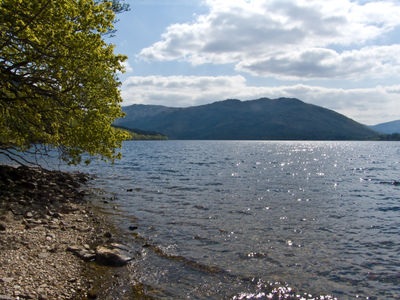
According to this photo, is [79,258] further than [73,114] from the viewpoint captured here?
No

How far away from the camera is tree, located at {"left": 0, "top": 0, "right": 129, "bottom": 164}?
14211 millimetres

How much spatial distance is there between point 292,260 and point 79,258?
1060 centimetres

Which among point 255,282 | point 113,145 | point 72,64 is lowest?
point 255,282

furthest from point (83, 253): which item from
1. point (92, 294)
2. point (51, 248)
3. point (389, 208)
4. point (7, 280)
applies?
point (389, 208)

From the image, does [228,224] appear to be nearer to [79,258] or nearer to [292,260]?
[292,260]

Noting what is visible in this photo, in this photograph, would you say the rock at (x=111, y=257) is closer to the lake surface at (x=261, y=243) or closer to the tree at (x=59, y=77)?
the lake surface at (x=261, y=243)

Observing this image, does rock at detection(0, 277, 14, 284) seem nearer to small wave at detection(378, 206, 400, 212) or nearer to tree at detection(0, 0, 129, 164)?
tree at detection(0, 0, 129, 164)

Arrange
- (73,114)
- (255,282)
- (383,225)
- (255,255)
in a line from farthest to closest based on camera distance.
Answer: (383,225) < (73,114) < (255,255) < (255,282)

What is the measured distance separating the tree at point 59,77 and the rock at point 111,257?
26.1 ft

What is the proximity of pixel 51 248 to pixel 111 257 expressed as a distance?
2.73 meters

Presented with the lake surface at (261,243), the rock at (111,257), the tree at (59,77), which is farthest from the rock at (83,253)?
the tree at (59,77)

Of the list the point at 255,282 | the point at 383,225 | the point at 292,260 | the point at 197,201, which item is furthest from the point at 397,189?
the point at 255,282

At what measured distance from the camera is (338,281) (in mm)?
13016

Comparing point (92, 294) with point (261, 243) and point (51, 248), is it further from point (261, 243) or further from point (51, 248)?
point (261, 243)
